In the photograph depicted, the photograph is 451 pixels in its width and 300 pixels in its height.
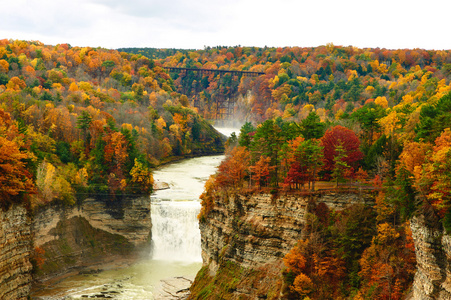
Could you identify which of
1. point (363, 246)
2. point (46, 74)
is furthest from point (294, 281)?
point (46, 74)

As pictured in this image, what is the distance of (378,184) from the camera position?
6384cm

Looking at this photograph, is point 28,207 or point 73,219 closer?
point 28,207

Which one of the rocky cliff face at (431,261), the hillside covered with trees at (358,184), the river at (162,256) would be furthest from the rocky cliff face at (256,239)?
the rocky cliff face at (431,261)

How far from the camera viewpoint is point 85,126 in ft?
346

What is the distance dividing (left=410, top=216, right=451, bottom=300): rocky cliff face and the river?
37.3m

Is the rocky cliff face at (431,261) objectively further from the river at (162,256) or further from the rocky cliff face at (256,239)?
the river at (162,256)

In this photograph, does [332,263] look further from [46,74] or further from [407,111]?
[46,74]

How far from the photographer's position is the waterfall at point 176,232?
9206 cm

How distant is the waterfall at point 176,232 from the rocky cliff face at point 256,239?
18600 mm

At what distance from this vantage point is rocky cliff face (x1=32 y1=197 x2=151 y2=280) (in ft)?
274

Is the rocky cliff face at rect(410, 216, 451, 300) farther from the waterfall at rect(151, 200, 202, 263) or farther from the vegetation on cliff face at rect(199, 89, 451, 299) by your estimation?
the waterfall at rect(151, 200, 202, 263)

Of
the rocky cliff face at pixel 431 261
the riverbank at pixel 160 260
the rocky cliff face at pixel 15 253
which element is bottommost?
the riverbank at pixel 160 260

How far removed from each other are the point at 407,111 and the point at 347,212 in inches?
1378

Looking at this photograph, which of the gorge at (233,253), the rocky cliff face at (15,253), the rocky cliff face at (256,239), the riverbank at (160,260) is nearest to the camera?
the gorge at (233,253)
